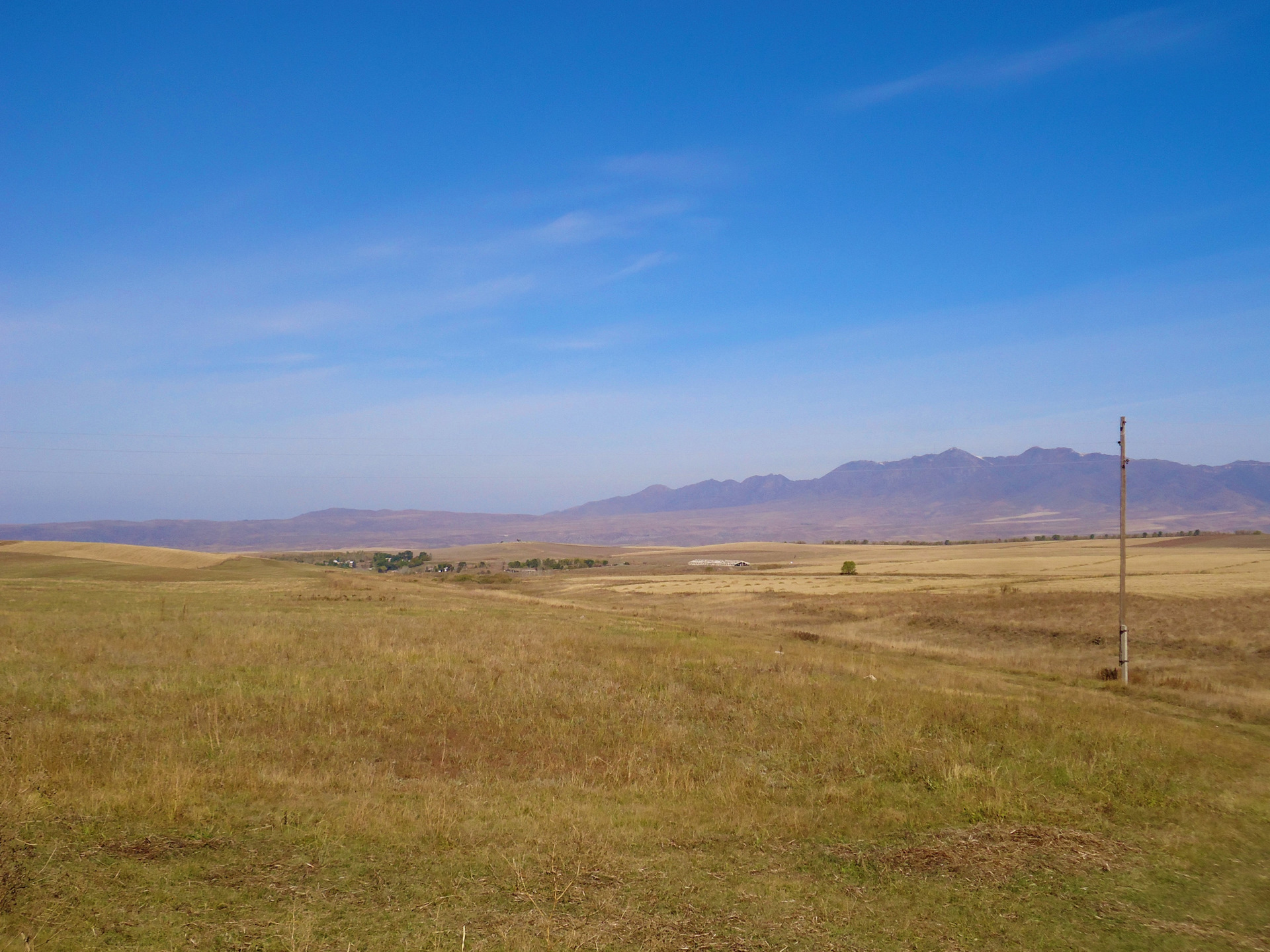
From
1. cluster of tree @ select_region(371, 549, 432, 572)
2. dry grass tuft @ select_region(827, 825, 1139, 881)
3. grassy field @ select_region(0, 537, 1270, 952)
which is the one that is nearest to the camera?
grassy field @ select_region(0, 537, 1270, 952)

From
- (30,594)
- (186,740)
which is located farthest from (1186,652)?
(30,594)

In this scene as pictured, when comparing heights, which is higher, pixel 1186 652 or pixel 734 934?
pixel 734 934

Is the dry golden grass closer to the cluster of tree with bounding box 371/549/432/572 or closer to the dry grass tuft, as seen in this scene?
the cluster of tree with bounding box 371/549/432/572

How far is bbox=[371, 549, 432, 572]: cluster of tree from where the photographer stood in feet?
467

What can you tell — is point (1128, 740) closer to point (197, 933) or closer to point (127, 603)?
point (197, 933)

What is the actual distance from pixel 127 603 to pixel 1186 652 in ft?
139

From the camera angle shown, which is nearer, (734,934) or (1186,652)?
(734,934)

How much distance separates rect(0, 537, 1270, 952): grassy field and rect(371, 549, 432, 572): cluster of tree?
383 feet

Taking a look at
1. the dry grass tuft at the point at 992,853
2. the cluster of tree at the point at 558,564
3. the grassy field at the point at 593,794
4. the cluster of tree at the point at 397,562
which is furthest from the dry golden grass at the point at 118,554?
the dry grass tuft at the point at 992,853

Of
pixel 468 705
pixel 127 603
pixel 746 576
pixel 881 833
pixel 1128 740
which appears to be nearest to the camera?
pixel 881 833

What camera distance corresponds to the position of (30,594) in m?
33.0

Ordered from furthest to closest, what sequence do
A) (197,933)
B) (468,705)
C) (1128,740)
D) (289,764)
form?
(468,705) → (1128,740) → (289,764) → (197,933)

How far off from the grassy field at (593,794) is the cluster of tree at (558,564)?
110 metres

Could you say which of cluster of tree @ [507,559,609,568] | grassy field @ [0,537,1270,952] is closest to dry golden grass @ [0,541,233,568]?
grassy field @ [0,537,1270,952]
